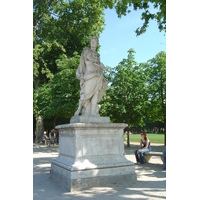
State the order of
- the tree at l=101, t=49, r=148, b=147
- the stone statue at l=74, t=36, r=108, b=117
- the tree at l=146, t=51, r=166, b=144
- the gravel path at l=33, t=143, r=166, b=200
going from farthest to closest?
the tree at l=146, t=51, r=166, b=144, the tree at l=101, t=49, r=148, b=147, the stone statue at l=74, t=36, r=108, b=117, the gravel path at l=33, t=143, r=166, b=200

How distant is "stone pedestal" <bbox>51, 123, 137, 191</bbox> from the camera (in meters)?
6.03

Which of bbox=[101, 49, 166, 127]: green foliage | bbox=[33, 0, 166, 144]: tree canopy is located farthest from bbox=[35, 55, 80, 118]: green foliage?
bbox=[101, 49, 166, 127]: green foliage

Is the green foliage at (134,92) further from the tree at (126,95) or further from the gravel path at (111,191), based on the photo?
the gravel path at (111,191)

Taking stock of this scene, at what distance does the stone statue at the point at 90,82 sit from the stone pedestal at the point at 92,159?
67 centimetres

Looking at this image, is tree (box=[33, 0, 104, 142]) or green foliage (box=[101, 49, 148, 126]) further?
green foliage (box=[101, 49, 148, 126])

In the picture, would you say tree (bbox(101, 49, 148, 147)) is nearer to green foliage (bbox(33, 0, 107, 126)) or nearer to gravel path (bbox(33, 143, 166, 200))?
green foliage (bbox(33, 0, 107, 126))

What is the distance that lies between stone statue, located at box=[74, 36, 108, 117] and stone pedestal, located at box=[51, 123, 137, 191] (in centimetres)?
67

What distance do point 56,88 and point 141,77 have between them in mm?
8240

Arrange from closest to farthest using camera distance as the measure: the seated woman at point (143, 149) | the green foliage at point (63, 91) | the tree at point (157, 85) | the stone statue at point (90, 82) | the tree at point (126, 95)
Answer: the stone statue at point (90, 82), the seated woman at point (143, 149), the green foliage at point (63, 91), the tree at point (126, 95), the tree at point (157, 85)

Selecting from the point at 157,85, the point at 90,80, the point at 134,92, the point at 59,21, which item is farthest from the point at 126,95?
the point at 90,80

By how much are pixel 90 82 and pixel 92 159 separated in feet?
6.87

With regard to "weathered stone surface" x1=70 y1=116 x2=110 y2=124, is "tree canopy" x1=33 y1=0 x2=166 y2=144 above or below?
above

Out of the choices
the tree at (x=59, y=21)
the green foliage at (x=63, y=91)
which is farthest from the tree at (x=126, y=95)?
the tree at (x=59, y=21)

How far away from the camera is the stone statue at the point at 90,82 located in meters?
6.96
